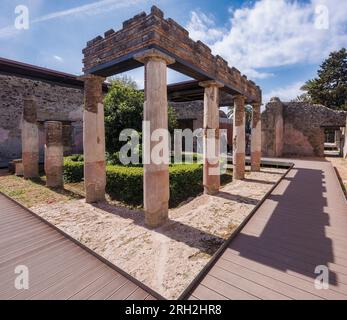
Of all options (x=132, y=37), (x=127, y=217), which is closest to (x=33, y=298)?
(x=127, y=217)

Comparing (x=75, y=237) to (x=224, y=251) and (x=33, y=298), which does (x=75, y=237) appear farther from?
(x=224, y=251)

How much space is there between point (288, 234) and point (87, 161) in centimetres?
478

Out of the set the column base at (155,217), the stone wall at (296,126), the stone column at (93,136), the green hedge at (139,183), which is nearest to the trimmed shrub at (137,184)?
the green hedge at (139,183)

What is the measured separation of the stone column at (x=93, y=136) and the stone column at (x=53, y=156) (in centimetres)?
282

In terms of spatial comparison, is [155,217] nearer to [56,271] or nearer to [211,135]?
[56,271]

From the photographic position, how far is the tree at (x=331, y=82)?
27609 mm

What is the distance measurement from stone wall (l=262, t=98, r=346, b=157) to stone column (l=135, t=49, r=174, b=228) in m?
14.1

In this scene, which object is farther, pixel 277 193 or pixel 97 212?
pixel 277 193

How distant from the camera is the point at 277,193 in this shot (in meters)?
6.40

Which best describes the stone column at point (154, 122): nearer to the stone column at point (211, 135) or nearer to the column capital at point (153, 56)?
the column capital at point (153, 56)

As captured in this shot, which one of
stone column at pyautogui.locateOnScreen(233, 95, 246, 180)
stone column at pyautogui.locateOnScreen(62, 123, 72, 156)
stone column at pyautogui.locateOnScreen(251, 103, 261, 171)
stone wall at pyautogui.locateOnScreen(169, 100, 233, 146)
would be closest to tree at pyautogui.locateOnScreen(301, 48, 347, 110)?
stone wall at pyautogui.locateOnScreen(169, 100, 233, 146)

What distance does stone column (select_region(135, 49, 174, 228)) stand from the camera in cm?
388

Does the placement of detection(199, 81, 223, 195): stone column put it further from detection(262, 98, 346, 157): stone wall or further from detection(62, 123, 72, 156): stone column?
detection(262, 98, 346, 157): stone wall
